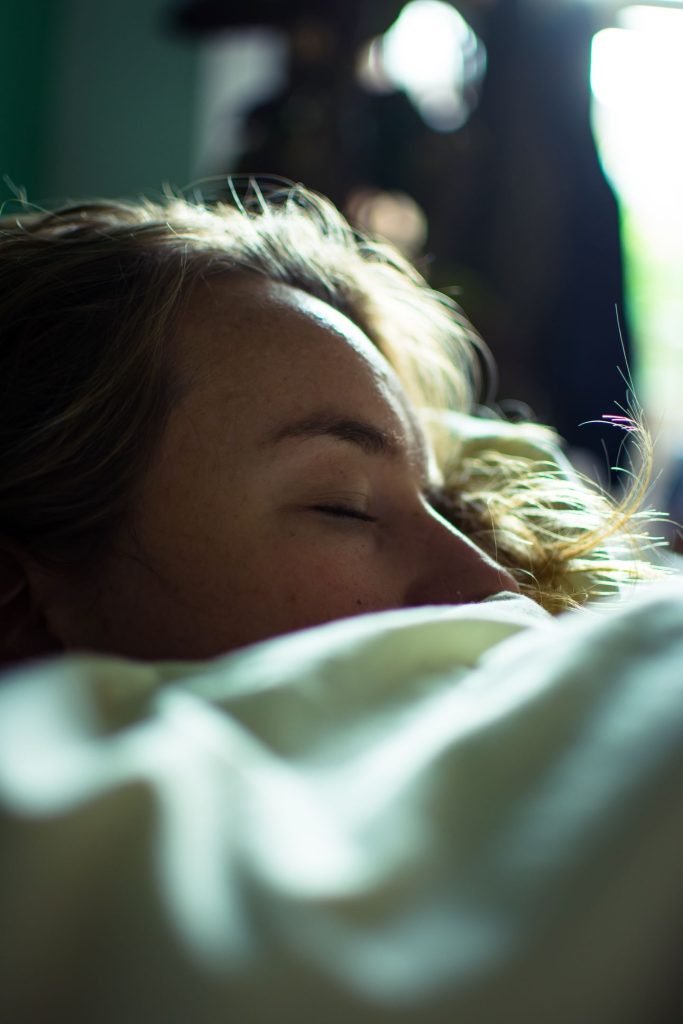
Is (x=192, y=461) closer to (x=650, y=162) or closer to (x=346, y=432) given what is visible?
(x=346, y=432)

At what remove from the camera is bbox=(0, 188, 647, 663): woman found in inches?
23.5

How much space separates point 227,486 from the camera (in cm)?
60

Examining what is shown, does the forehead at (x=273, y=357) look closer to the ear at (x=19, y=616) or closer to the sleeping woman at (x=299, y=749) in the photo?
the sleeping woman at (x=299, y=749)

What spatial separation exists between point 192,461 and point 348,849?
0.39 meters

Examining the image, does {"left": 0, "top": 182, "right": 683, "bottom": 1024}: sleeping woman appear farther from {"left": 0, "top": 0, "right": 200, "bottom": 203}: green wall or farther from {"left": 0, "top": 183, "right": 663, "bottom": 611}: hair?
{"left": 0, "top": 0, "right": 200, "bottom": 203}: green wall

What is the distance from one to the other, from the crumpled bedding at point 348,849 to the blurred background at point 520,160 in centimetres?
128

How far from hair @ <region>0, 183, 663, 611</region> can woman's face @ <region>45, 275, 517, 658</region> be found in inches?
1.0

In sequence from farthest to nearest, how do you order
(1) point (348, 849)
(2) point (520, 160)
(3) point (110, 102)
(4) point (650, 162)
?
(3) point (110, 102) → (4) point (650, 162) → (2) point (520, 160) → (1) point (348, 849)

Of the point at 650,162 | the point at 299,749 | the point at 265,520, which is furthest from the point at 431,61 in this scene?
the point at 299,749

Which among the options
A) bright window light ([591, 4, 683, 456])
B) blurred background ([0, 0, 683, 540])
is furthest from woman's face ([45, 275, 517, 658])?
bright window light ([591, 4, 683, 456])

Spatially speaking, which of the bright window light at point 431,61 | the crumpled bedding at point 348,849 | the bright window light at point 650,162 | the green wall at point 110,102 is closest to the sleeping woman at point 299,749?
the crumpled bedding at point 348,849

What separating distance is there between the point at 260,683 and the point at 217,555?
27cm

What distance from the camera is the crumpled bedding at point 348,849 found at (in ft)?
0.74

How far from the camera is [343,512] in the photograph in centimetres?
62
